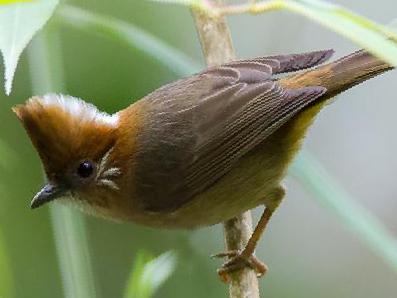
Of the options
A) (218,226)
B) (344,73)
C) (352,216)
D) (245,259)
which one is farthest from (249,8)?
(218,226)

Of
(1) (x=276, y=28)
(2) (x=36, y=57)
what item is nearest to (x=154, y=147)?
(2) (x=36, y=57)

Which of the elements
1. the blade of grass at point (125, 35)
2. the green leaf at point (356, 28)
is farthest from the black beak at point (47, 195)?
Result: the green leaf at point (356, 28)

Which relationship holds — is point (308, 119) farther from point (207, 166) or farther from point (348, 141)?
point (348, 141)

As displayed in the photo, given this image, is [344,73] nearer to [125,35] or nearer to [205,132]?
[205,132]

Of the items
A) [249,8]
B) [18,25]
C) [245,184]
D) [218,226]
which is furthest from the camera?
[218,226]

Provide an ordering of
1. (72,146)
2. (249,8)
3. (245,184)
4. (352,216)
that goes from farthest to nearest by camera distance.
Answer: (245,184) < (72,146) < (352,216) < (249,8)

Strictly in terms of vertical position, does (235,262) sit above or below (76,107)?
below
